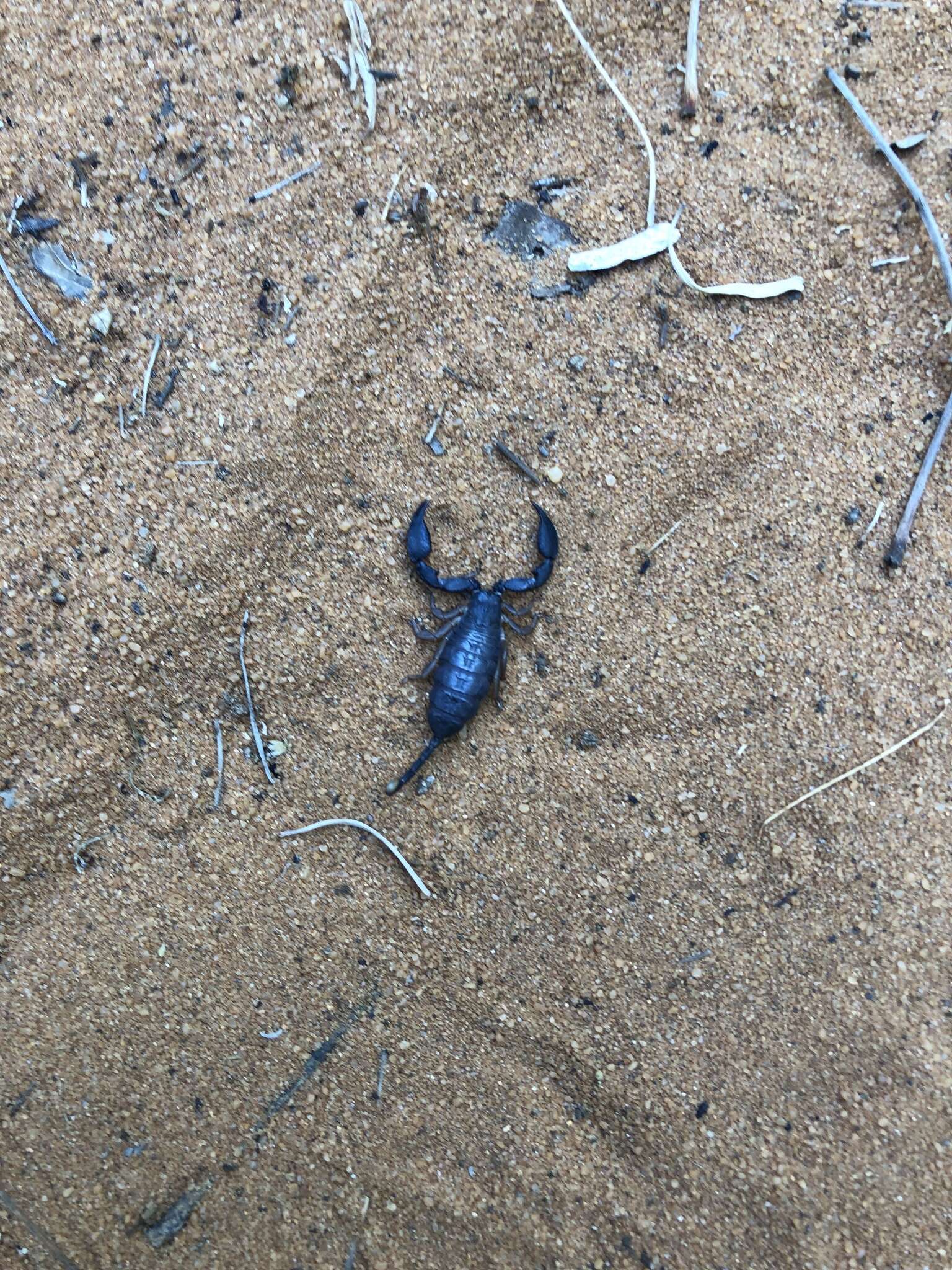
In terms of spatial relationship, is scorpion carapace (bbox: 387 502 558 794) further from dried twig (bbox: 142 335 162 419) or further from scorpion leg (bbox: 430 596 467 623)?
dried twig (bbox: 142 335 162 419)

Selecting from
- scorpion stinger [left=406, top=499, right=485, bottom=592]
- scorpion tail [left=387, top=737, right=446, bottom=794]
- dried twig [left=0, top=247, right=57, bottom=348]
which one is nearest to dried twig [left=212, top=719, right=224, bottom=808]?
scorpion tail [left=387, top=737, right=446, bottom=794]

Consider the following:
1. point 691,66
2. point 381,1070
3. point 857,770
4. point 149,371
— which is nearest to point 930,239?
point 691,66

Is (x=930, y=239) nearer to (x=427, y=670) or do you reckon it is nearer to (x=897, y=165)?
(x=897, y=165)

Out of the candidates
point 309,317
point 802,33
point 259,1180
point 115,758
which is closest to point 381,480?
point 309,317

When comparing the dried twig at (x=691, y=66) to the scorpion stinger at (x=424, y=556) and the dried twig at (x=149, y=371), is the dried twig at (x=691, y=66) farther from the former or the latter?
the dried twig at (x=149, y=371)

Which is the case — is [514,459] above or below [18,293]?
below

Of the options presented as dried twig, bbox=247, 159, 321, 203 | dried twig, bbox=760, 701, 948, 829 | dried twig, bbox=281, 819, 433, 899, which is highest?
dried twig, bbox=247, 159, 321, 203
